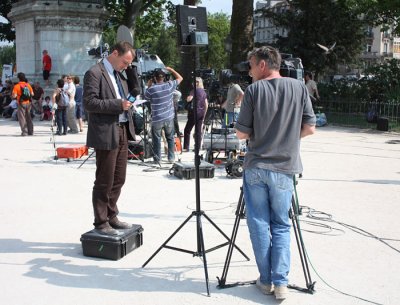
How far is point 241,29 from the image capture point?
23.1 meters

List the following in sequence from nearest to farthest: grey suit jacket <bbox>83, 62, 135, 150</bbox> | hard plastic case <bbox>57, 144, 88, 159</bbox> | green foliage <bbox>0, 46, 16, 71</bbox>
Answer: grey suit jacket <bbox>83, 62, 135, 150</bbox>, hard plastic case <bbox>57, 144, 88, 159</bbox>, green foliage <bbox>0, 46, 16, 71</bbox>

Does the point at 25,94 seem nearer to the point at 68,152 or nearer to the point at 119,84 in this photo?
the point at 68,152

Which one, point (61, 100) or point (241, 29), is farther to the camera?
point (241, 29)

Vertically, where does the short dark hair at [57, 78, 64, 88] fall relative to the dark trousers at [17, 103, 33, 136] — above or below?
above

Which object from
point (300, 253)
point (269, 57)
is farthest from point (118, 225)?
point (269, 57)

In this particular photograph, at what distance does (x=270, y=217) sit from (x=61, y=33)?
66.3 feet

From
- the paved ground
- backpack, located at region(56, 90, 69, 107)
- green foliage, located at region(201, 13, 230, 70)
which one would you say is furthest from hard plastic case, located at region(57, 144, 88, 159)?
A: green foliage, located at region(201, 13, 230, 70)

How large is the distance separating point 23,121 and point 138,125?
554 centimetres

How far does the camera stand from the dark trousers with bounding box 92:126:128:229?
5.64 meters

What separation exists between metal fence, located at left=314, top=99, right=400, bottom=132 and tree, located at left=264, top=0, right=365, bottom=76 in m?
11.0

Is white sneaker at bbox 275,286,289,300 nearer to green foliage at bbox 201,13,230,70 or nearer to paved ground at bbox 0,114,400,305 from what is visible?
paved ground at bbox 0,114,400,305

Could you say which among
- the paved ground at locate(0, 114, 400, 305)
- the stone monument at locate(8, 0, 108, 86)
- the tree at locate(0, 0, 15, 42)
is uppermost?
the tree at locate(0, 0, 15, 42)

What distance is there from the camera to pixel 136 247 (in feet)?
19.8

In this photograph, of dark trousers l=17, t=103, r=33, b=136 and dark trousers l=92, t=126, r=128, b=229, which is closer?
dark trousers l=92, t=126, r=128, b=229
